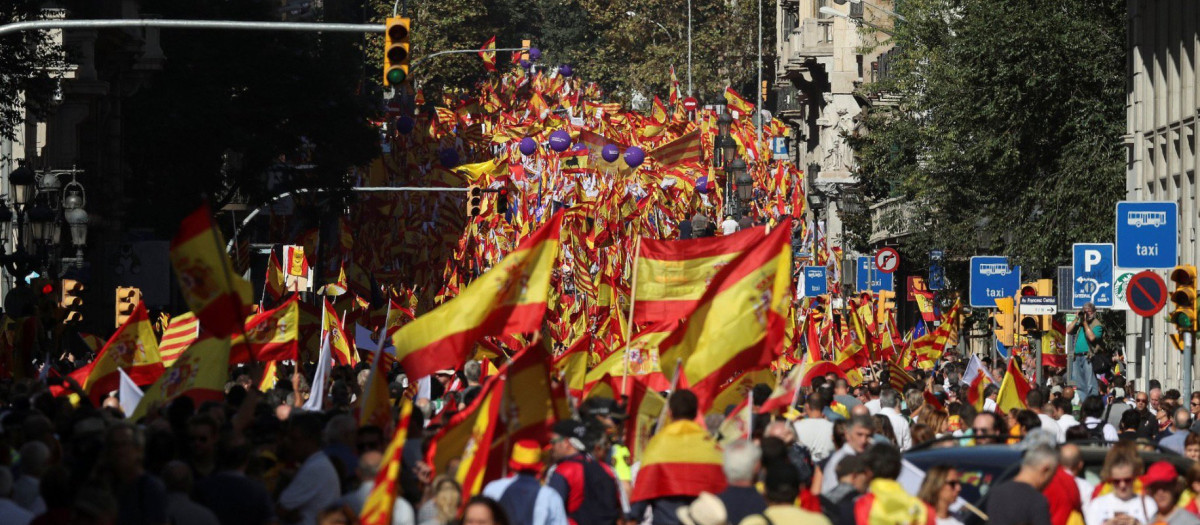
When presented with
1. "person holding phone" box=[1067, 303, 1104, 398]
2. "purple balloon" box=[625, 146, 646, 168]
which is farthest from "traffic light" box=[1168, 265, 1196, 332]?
"purple balloon" box=[625, 146, 646, 168]

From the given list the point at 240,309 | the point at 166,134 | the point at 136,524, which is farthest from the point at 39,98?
the point at 136,524

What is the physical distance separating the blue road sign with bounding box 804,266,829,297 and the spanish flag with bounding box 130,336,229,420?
32268mm

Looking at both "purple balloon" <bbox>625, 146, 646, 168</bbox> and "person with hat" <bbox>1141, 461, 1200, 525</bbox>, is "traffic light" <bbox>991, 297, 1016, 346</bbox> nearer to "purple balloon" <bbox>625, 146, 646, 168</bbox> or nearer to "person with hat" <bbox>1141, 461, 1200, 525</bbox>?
"person with hat" <bbox>1141, 461, 1200, 525</bbox>

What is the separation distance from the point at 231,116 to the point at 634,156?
22.3 m

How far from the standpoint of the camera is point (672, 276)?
16.6 m

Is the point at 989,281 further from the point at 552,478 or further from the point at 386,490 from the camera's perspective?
the point at 386,490

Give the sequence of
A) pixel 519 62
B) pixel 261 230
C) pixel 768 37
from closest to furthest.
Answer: pixel 261 230
pixel 519 62
pixel 768 37

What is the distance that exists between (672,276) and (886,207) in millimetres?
38581

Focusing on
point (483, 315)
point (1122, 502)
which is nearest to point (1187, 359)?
point (483, 315)

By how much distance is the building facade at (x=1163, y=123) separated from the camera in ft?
97.1

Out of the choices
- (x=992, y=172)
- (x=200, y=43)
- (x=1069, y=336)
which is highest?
(x=200, y=43)

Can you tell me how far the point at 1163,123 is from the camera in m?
30.9

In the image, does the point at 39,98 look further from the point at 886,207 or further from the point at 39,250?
the point at 886,207

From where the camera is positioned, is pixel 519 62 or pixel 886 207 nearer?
pixel 886 207
